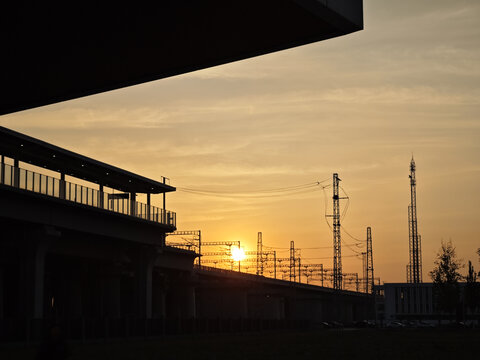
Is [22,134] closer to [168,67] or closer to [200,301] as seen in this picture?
[168,67]

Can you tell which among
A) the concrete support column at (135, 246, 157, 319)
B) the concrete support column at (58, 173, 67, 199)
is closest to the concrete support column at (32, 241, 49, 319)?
the concrete support column at (58, 173, 67, 199)

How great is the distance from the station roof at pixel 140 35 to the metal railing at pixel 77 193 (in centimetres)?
3792

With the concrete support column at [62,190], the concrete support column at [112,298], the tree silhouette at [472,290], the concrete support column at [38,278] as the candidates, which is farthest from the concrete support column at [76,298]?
the tree silhouette at [472,290]

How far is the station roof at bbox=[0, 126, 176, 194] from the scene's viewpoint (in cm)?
6400

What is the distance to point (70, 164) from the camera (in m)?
73.1

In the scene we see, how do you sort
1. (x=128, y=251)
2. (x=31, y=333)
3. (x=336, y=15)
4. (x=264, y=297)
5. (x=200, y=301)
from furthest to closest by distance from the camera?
(x=264, y=297), (x=200, y=301), (x=128, y=251), (x=31, y=333), (x=336, y=15)

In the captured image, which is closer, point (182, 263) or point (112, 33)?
point (112, 33)

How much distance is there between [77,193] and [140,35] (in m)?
50.3

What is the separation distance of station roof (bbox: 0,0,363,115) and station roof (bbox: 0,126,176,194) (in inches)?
1612

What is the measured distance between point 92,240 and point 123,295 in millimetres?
44846

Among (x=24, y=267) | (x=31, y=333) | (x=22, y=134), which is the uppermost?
(x=22, y=134)

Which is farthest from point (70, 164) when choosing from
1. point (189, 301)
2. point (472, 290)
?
point (472, 290)

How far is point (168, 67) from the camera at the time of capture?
2133cm

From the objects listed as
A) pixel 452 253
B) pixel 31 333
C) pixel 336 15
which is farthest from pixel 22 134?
pixel 452 253
